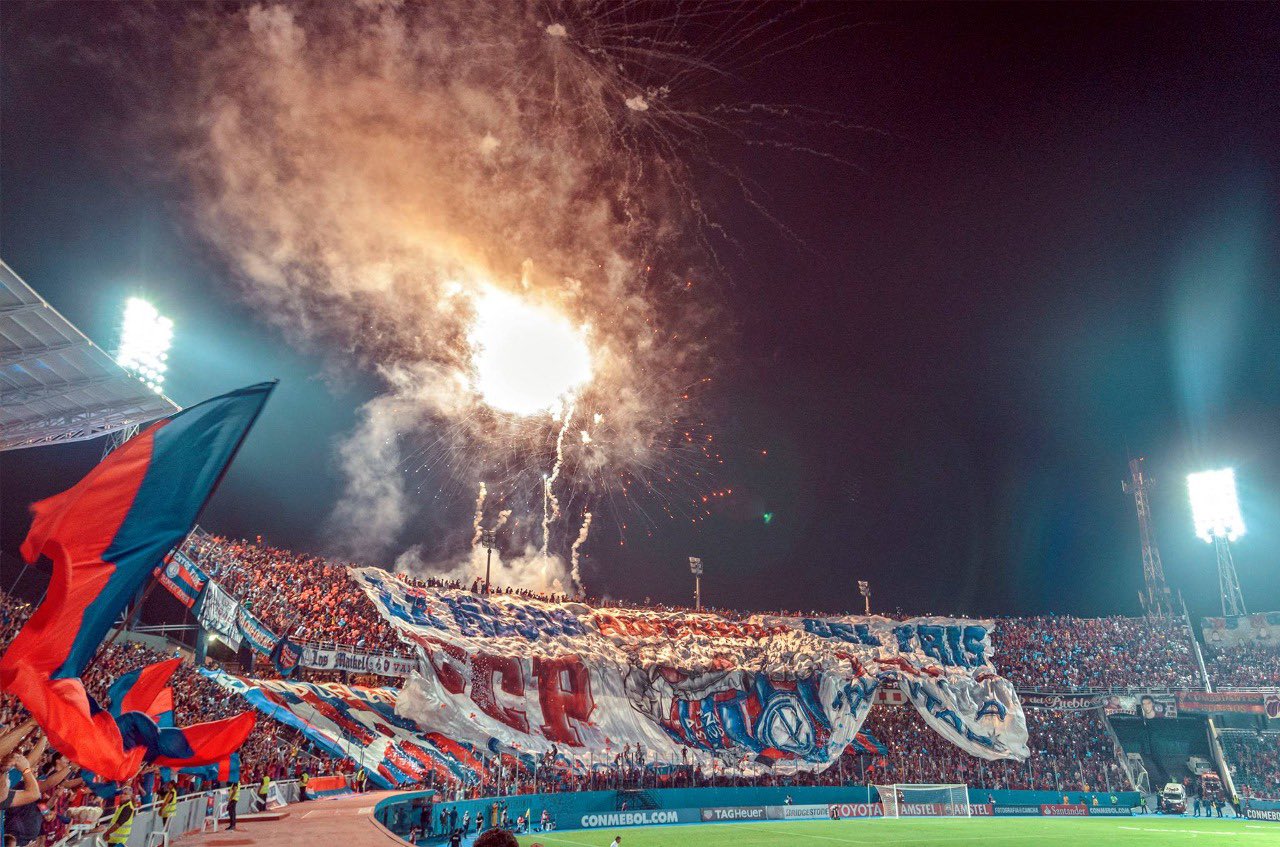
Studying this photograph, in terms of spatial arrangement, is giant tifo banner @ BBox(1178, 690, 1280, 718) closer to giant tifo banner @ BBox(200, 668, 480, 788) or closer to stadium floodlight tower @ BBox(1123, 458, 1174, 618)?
stadium floodlight tower @ BBox(1123, 458, 1174, 618)

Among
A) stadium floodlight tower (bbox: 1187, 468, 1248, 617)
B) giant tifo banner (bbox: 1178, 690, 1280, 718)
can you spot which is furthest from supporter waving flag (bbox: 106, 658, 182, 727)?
stadium floodlight tower (bbox: 1187, 468, 1248, 617)

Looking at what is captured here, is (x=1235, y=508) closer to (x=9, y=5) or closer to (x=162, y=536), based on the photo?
(x=162, y=536)

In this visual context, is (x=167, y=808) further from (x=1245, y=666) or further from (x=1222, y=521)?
(x=1222, y=521)

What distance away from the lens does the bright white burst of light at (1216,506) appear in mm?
65250

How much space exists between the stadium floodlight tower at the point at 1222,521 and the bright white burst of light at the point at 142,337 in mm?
76393

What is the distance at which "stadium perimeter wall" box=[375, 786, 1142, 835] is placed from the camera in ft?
94.5

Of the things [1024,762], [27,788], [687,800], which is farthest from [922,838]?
[27,788]

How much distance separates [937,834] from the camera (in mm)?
35875

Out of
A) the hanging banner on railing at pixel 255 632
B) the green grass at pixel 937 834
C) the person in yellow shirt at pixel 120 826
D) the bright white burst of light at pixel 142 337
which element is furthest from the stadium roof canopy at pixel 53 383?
the green grass at pixel 937 834

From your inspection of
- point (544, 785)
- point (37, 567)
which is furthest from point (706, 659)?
point (37, 567)

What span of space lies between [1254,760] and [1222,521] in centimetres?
2073

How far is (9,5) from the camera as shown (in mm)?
26812

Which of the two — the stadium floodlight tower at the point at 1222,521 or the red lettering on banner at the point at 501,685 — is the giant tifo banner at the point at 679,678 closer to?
the red lettering on banner at the point at 501,685

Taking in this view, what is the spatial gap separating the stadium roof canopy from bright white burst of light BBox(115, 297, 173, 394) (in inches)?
289
